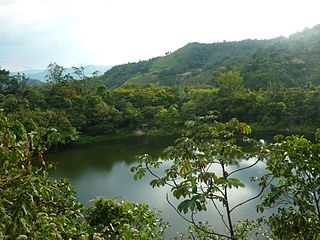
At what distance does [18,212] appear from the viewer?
2123mm

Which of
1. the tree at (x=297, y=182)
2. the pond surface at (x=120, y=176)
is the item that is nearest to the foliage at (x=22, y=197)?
the tree at (x=297, y=182)

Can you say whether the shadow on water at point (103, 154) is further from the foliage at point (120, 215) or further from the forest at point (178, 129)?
the foliage at point (120, 215)

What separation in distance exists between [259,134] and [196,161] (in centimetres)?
2769

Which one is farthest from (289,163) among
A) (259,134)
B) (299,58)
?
(299,58)

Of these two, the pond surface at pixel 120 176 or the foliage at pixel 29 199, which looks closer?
the foliage at pixel 29 199

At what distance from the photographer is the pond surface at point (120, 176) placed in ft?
44.1

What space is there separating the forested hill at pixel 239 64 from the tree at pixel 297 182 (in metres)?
38.6

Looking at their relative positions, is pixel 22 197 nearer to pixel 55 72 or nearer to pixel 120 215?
pixel 120 215

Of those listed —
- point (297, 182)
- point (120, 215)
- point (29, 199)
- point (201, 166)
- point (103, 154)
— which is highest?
point (29, 199)

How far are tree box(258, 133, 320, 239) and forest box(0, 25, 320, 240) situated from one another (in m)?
0.01

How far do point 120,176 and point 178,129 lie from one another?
1441 centimetres

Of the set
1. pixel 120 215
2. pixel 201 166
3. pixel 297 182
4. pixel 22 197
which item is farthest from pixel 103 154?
pixel 22 197

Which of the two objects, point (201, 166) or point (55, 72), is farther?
point (55, 72)

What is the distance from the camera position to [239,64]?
6134 centimetres
